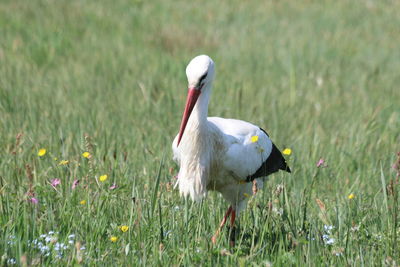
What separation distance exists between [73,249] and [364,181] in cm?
243

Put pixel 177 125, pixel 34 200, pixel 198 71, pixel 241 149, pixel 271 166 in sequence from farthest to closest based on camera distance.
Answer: pixel 177 125 < pixel 271 166 < pixel 241 149 < pixel 198 71 < pixel 34 200

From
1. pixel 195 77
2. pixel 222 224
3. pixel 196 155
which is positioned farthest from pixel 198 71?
pixel 222 224

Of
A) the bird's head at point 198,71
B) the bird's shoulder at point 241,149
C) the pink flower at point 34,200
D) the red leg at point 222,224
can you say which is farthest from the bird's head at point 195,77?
the pink flower at point 34,200

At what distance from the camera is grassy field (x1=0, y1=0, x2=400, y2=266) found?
2.95 metres

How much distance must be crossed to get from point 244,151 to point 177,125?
173 cm

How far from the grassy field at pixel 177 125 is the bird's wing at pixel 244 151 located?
0.67 feet

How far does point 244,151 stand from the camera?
3.67 metres

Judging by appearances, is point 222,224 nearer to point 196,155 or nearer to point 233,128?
point 196,155

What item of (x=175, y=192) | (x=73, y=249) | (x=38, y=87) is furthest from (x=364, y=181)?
(x=38, y=87)

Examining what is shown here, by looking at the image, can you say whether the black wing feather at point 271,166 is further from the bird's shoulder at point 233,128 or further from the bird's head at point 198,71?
the bird's head at point 198,71

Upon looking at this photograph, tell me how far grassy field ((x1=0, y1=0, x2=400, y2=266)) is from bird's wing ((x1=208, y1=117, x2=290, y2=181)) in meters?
0.21

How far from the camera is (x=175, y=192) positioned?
3783mm

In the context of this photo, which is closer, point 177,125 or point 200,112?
point 200,112

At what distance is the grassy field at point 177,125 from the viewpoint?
295 cm
